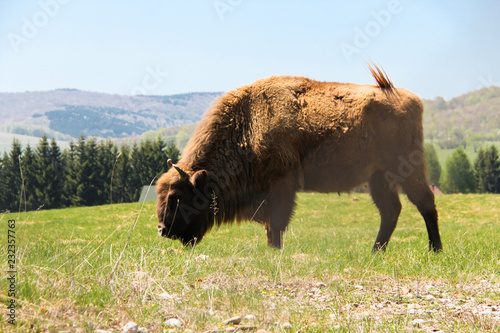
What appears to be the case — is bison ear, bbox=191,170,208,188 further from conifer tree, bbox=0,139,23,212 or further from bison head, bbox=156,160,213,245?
conifer tree, bbox=0,139,23,212

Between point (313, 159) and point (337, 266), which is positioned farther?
point (313, 159)

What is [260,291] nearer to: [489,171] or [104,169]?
[104,169]

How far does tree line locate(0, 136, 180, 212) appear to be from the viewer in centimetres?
5972

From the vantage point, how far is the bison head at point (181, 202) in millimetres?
6426

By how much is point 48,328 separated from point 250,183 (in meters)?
4.35

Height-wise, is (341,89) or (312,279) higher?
(341,89)

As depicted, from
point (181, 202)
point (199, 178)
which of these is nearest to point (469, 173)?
point (199, 178)

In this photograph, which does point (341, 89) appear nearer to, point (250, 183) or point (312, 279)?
point (250, 183)

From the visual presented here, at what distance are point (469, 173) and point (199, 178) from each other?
4601 inches

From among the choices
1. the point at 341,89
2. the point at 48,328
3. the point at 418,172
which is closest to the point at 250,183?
the point at 341,89

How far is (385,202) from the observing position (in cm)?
789

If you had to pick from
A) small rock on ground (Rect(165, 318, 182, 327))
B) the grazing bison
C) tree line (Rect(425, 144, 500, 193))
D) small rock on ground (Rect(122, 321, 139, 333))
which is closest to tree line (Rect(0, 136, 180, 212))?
tree line (Rect(425, 144, 500, 193))

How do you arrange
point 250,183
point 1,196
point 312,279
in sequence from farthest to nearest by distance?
1. point 1,196
2. point 250,183
3. point 312,279

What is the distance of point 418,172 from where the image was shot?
744cm
